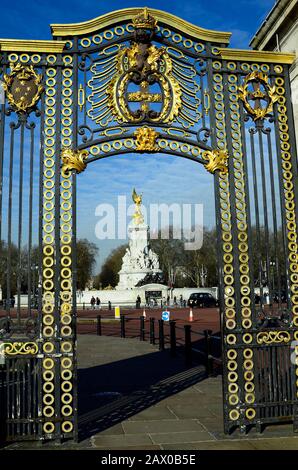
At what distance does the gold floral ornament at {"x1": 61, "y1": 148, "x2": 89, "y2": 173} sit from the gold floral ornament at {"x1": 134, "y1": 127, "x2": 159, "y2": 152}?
901 mm

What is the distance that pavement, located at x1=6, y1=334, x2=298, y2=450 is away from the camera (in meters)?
6.43

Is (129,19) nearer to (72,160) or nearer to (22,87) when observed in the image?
(22,87)

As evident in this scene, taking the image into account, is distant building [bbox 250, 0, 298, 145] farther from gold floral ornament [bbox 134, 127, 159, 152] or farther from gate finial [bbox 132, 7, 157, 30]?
gold floral ornament [bbox 134, 127, 159, 152]

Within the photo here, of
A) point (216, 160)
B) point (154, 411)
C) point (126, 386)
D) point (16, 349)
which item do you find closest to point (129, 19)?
point (216, 160)

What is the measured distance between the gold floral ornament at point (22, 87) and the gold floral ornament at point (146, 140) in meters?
1.63

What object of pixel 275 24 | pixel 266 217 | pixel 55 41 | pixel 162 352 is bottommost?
pixel 162 352

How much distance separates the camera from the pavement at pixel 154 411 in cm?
643

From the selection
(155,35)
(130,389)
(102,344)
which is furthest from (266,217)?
(102,344)

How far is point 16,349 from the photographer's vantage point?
6.62 m

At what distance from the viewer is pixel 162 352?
1606 centimetres

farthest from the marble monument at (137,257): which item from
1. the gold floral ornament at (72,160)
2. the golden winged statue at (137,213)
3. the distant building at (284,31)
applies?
the gold floral ornament at (72,160)

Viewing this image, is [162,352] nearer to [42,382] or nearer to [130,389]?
[130,389]
